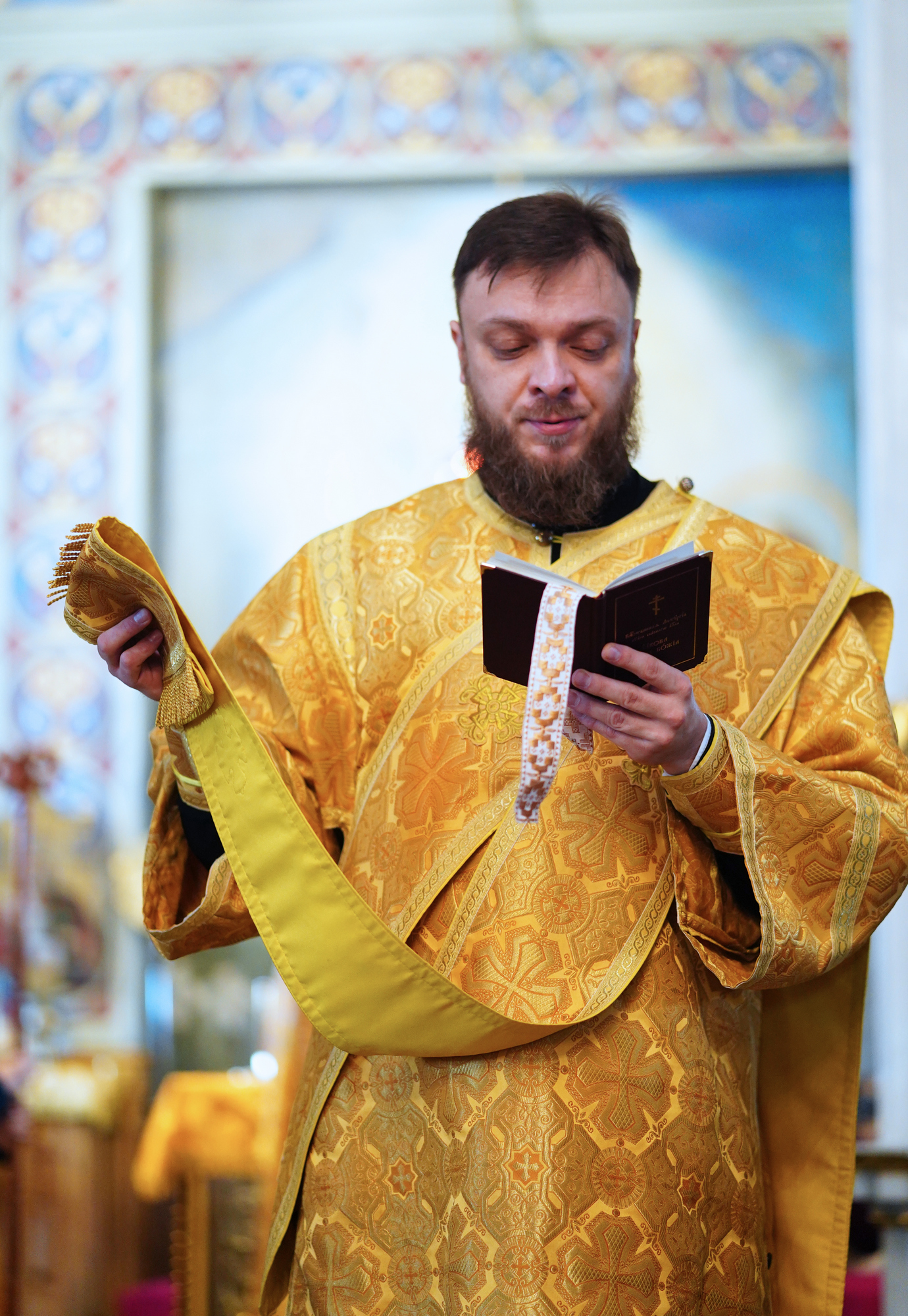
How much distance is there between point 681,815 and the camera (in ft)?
6.53

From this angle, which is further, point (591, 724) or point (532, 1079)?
point (532, 1079)

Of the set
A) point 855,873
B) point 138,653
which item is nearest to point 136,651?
point 138,653

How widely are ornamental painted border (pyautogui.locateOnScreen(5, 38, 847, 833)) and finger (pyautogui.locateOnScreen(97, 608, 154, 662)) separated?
14.9ft

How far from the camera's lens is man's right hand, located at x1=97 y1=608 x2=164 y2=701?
5.92 ft

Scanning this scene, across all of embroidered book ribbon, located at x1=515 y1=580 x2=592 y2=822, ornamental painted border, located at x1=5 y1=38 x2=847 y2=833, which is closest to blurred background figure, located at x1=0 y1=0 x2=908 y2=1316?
ornamental painted border, located at x1=5 y1=38 x2=847 y2=833

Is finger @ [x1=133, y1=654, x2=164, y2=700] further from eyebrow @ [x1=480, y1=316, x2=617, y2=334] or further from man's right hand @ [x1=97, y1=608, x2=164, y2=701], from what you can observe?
eyebrow @ [x1=480, y1=316, x2=617, y2=334]

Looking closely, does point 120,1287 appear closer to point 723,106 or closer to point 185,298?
point 185,298

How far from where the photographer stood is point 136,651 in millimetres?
1816

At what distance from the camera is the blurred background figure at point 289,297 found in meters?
6.10

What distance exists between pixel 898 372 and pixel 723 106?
2.72m

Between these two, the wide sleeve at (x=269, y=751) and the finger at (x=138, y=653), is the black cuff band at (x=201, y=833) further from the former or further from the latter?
the finger at (x=138, y=653)

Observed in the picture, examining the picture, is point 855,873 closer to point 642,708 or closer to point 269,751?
point 642,708

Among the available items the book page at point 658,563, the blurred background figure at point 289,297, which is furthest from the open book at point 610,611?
the blurred background figure at point 289,297

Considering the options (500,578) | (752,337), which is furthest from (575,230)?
(752,337)
